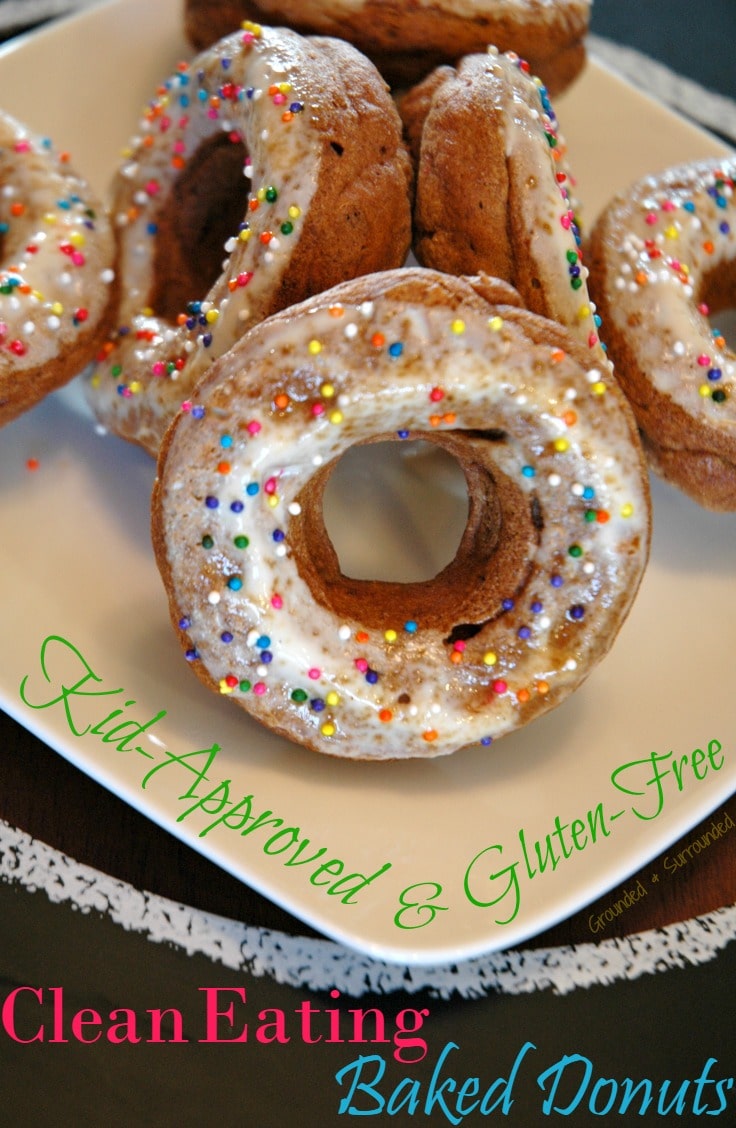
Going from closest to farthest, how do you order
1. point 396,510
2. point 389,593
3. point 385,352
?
point 385,352 < point 389,593 < point 396,510

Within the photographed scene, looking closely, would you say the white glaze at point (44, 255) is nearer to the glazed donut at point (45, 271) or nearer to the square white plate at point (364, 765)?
the glazed donut at point (45, 271)

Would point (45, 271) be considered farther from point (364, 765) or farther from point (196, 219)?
point (364, 765)

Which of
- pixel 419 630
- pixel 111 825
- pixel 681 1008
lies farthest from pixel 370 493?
pixel 681 1008

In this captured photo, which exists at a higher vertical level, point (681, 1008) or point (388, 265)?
point (388, 265)

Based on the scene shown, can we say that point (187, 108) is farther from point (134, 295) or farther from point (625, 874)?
point (625, 874)

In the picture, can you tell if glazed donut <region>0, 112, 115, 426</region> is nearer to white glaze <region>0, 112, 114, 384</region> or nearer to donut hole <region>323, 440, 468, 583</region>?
white glaze <region>0, 112, 114, 384</region>

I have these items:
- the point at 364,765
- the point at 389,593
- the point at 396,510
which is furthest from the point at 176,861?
the point at 396,510
